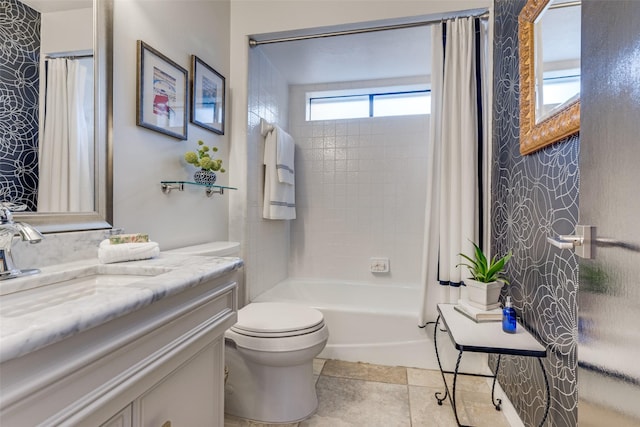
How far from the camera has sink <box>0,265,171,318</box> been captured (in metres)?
0.74

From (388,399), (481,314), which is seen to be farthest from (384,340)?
(481,314)

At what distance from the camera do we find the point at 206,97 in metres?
1.89

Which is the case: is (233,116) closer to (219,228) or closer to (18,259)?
(219,228)

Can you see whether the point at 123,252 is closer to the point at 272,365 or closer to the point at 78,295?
the point at 78,295

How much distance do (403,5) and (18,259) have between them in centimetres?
223

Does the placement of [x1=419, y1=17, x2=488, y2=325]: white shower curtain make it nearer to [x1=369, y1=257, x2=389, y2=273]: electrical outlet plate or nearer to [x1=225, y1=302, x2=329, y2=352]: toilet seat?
[x1=225, y1=302, x2=329, y2=352]: toilet seat

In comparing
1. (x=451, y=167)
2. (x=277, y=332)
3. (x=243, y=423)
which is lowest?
(x=243, y=423)

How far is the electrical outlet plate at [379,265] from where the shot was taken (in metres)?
2.94

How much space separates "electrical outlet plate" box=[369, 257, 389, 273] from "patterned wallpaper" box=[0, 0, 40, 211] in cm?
246

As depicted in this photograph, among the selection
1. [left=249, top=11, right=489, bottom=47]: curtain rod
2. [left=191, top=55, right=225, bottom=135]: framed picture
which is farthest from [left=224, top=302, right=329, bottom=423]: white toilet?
[left=249, top=11, right=489, bottom=47]: curtain rod

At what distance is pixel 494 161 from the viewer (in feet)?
6.07

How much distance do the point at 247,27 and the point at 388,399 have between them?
Result: 244cm

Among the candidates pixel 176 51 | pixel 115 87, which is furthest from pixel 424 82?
pixel 115 87

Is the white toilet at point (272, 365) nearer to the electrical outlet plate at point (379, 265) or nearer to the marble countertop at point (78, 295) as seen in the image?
the marble countertop at point (78, 295)
